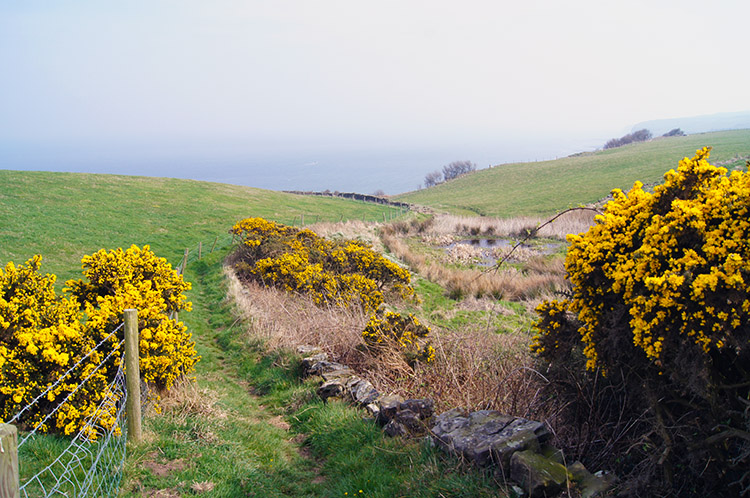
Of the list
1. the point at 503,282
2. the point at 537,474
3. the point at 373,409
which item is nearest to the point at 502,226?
the point at 503,282

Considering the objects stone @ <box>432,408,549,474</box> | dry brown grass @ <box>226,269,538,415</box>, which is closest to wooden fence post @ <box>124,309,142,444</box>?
stone @ <box>432,408,549,474</box>

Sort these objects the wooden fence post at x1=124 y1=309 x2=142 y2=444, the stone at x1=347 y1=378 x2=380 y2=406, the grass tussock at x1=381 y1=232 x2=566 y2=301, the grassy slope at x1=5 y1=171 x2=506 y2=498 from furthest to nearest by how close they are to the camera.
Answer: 1. the grass tussock at x1=381 y1=232 x2=566 y2=301
2. the stone at x1=347 y1=378 x2=380 y2=406
3. the wooden fence post at x1=124 y1=309 x2=142 y2=444
4. the grassy slope at x1=5 y1=171 x2=506 y2=498

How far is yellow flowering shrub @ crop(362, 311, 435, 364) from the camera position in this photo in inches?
309

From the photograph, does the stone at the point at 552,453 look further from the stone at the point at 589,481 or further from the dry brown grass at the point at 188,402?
the dry brown grass at the point at 188,402

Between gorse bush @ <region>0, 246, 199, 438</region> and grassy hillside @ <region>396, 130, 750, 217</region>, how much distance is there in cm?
5010

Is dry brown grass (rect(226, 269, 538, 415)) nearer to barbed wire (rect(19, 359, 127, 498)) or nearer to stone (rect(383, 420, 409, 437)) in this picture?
stone (rect(383, 420, 409, 437))

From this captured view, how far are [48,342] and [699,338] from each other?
6.18 m

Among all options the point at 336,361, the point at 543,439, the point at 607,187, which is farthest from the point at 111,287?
the point at 607,187

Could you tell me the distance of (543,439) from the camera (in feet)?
15.2

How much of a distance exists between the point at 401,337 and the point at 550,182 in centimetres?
7142

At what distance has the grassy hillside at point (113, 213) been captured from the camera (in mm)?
19312

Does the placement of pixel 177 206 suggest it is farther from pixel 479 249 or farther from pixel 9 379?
pixel 9 379

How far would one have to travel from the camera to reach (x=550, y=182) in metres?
73.4

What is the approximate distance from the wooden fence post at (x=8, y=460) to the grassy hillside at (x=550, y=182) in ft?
174
